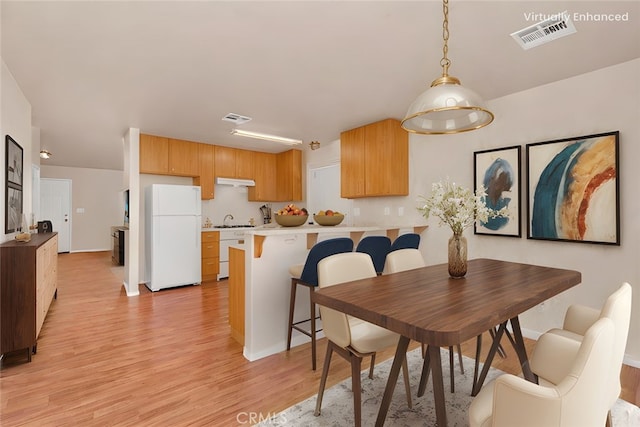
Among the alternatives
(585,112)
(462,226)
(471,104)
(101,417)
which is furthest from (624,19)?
(101,417)

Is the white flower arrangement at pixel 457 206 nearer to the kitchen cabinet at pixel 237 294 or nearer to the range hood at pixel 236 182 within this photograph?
the kitchen cabinet at pixel 237 294

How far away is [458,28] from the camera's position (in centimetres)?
210

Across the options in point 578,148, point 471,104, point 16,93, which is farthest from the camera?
point 16,93

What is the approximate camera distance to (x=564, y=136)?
9.41ft

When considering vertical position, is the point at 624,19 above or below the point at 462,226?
above

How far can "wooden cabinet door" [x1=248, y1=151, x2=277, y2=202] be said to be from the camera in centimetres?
630

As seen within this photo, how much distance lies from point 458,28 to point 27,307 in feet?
12.6

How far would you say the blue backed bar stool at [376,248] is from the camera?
281 centimetres

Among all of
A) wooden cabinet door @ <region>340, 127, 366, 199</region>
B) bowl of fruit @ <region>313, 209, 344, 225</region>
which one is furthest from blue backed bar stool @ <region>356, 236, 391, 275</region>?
wooden cabinet door @ <region>340, 127, 366, 199</region>

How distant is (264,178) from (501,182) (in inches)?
171

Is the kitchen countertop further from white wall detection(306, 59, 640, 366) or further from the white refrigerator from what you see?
the white refrigerator

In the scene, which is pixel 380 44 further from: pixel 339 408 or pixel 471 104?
pixel 339 408

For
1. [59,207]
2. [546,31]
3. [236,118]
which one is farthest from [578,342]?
[59,207]

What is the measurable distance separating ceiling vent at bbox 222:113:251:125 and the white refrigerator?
1471 millimetres
